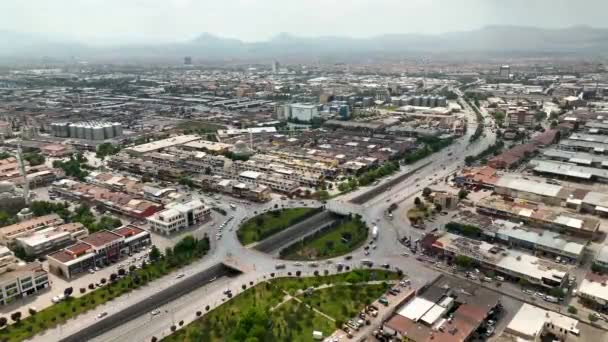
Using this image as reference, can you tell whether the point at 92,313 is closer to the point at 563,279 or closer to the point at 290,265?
the point at 290,265

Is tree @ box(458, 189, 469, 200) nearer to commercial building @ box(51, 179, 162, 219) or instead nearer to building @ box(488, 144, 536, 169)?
building @ box(488, 144, 536, 169)

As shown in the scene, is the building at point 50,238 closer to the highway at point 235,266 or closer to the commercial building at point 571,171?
the highway at point 235,266

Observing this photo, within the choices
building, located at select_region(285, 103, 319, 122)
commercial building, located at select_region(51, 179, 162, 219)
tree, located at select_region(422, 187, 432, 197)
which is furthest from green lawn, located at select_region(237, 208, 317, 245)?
building, located at select_region(285, 103, 319, 122)

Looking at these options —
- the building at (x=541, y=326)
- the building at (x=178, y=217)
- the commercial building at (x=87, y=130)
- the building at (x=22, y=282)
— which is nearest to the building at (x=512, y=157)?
the building at (x=541, y=326)

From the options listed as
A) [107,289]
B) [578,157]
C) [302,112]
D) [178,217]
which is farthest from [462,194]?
[302,112]

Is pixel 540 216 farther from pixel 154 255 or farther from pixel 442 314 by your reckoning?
pixel 154 255
